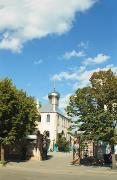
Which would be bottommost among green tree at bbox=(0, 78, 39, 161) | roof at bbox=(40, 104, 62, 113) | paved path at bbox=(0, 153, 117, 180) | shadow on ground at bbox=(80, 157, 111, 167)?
paved path at bbox=(0, 153, 117, 180)

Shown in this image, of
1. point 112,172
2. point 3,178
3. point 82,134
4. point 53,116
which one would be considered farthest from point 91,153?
point 53,116

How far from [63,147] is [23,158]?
104 ft

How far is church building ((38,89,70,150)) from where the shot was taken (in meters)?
97.9

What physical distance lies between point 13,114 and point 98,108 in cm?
1093

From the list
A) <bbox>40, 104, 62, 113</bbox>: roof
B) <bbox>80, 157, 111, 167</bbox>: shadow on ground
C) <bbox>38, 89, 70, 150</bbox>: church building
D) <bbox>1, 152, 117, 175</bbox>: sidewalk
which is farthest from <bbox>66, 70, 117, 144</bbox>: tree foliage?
<bbox>40, 104, 62, 113</bbox>: roof

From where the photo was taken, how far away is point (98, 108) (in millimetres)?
42562

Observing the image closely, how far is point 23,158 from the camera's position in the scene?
5347 cm

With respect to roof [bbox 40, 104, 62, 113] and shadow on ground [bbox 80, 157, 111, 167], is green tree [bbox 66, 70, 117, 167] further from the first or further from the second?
roof [bbox 40, 104, 62, 113]

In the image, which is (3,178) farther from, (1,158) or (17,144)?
(17,144)

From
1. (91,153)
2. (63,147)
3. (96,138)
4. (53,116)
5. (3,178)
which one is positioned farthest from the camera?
(53,116)

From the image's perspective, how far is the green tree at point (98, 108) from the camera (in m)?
41.1

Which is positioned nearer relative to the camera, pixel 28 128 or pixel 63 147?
pixel 28 128

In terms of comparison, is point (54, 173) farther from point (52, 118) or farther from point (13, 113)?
point (52, 118)

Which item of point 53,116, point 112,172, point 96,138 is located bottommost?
point 112,172
